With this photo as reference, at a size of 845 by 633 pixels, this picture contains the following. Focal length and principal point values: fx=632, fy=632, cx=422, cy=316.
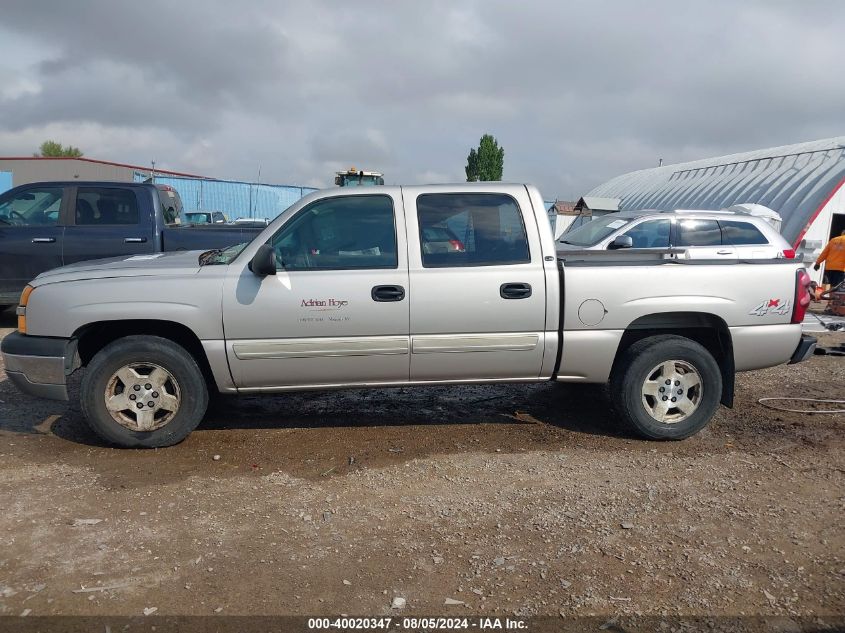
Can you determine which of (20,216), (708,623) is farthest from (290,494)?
(20,216)

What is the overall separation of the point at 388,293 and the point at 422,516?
1511mm

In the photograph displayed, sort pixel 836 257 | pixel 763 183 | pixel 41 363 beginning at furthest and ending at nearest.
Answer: pixel 763 183
pixel 836 257
pixel 41 363

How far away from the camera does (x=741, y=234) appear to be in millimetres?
9461

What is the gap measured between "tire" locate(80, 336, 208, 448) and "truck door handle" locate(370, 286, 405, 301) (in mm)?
1348

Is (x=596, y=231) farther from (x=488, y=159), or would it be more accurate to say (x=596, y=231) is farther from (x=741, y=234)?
(x=488, y=159)

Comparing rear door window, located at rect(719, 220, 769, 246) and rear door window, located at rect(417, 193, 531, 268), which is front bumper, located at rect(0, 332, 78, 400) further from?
rear door window, located at rect(719, 220, 769, 246)

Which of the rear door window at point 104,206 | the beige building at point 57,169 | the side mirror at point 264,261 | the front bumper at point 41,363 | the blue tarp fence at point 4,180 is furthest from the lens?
the beige building at point 57,169

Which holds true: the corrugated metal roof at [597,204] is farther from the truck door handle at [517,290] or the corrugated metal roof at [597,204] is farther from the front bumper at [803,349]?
the truck door handle at [517,290]

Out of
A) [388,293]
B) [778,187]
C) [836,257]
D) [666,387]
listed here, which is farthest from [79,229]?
[778,187]

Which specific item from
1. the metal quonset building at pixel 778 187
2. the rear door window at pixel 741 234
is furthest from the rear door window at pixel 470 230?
the metal quonset building at pixel 778 187

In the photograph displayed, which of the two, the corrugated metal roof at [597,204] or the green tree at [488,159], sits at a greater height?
the green tree at [488,159]

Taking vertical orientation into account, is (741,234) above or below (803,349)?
above

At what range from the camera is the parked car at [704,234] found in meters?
9.38

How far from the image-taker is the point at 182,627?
2617mm
